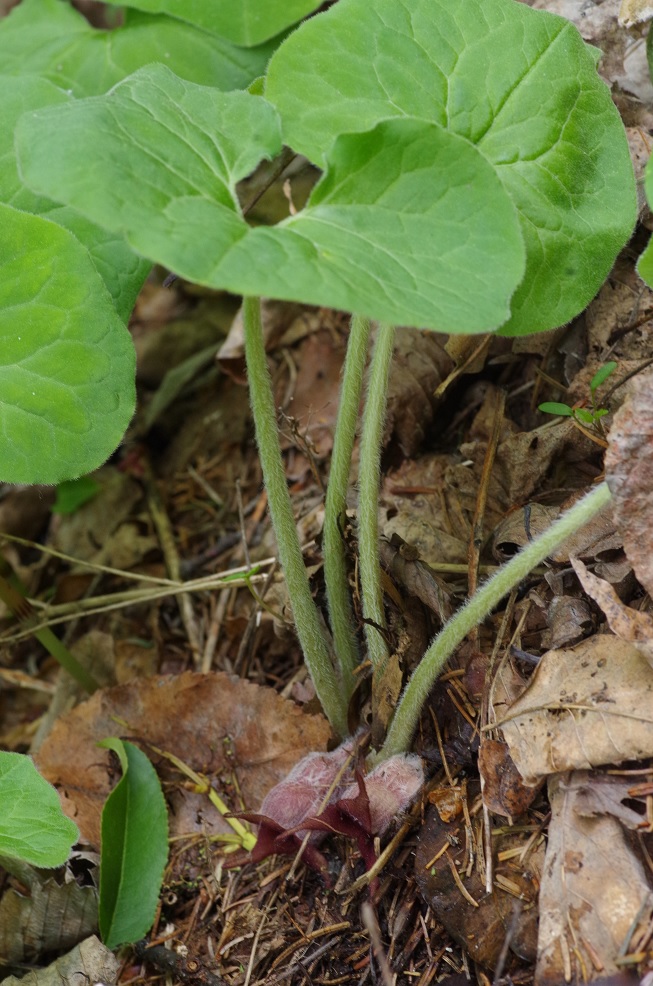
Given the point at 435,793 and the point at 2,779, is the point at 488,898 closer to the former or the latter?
the point at 435,793

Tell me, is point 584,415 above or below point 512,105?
below

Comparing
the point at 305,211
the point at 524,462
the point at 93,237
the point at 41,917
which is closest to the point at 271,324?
the point at 93,237

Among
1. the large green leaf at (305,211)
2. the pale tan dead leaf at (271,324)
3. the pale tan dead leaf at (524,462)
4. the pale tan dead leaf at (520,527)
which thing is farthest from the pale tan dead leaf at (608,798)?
the pale tan dead leaf at (271,324)

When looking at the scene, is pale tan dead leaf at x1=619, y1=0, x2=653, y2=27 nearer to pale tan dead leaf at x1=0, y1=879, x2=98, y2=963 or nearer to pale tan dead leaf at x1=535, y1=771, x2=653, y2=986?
pale tan dead leaf at x1=535, y1=771, x2=653, y2=986

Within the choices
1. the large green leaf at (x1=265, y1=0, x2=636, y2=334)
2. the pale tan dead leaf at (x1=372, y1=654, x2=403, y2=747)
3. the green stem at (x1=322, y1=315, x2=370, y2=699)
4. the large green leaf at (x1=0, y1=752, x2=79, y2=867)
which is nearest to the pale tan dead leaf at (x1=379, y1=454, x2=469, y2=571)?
the green stem at (x1=322, y1=315, x2=370, y2=699)

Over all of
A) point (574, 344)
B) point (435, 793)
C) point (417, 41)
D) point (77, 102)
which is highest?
point (417, 41)

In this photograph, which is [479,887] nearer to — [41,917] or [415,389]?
[41,917]

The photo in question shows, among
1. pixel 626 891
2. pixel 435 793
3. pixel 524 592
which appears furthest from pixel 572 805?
pixel 524 592

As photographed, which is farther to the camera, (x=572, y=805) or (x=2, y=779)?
(x=2, y=779)
